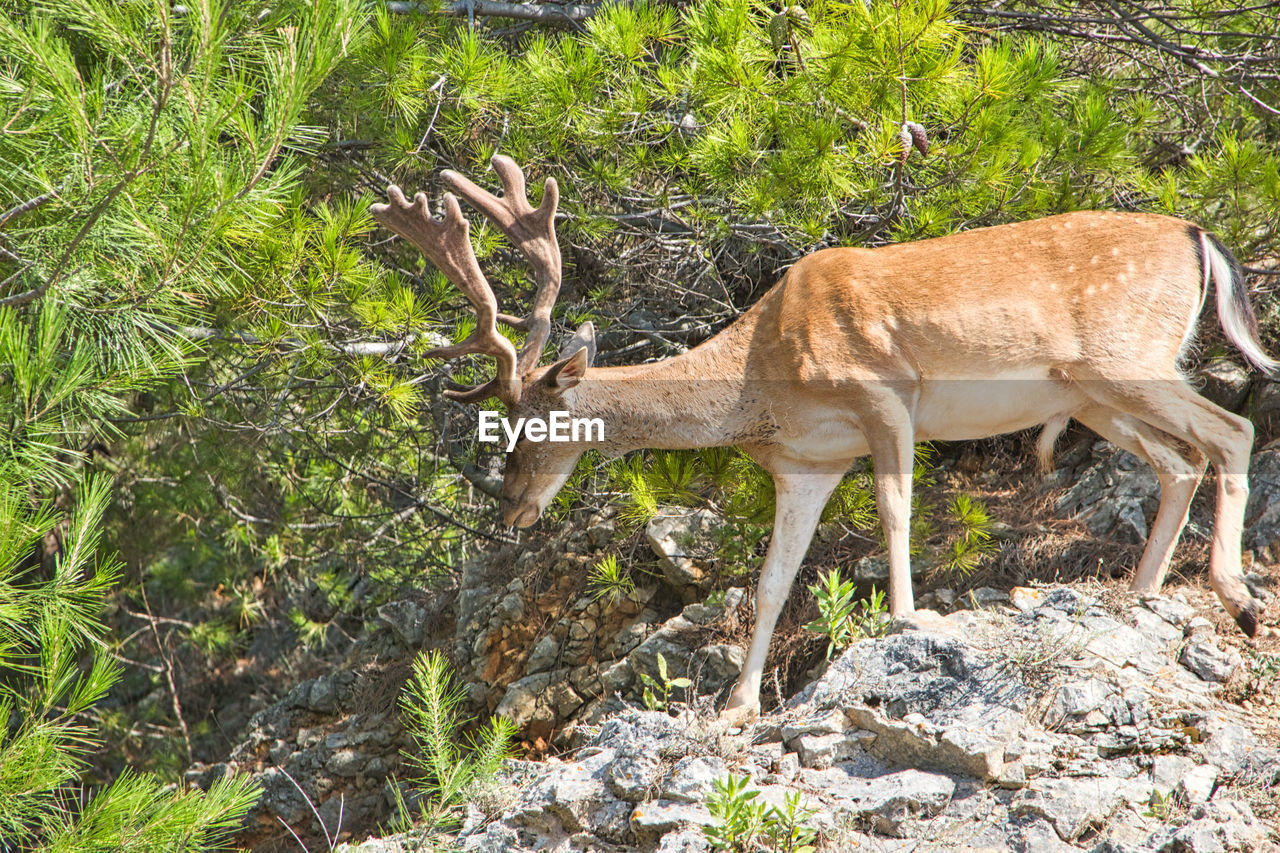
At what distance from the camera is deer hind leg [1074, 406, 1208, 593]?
218 inches

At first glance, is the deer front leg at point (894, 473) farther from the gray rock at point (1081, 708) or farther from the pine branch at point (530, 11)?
the pine branch at point (530, 11)

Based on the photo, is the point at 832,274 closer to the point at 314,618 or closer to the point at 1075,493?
the point at 1075,493

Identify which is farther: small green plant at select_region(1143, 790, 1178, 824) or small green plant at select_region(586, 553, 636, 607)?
small green plant at select_region(586, 553, 636, 607)

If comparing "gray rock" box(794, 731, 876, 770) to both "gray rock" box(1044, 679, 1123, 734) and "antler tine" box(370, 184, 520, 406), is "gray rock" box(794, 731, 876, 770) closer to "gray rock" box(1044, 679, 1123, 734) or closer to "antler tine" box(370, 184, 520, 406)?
"gray rock" box(1044, 679, 1123, 734)

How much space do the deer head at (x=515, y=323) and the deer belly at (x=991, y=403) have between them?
1.72 m

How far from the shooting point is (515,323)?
6.01 m

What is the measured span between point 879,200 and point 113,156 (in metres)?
3.64

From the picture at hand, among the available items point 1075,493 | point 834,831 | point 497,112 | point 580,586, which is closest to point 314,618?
point 580,586

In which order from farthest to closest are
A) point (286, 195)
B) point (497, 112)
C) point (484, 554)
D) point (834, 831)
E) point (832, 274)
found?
1. point (484, 554)
2. point (497, 112)
3. point (832, 274)
4. point (286, 195)
5. point (834, 831)

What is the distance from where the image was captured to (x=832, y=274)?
18.7 feet

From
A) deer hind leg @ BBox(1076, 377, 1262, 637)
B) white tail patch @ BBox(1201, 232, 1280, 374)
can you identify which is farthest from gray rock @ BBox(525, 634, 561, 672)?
white tail patch @ BBox(1201, 232, 1280, 374)

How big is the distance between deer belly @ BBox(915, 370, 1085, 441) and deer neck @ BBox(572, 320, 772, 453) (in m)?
0.81

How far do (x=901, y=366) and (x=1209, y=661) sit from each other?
184 cm

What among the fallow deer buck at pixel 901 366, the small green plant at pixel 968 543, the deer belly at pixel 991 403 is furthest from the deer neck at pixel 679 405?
the small green plant at pixel 968 543
